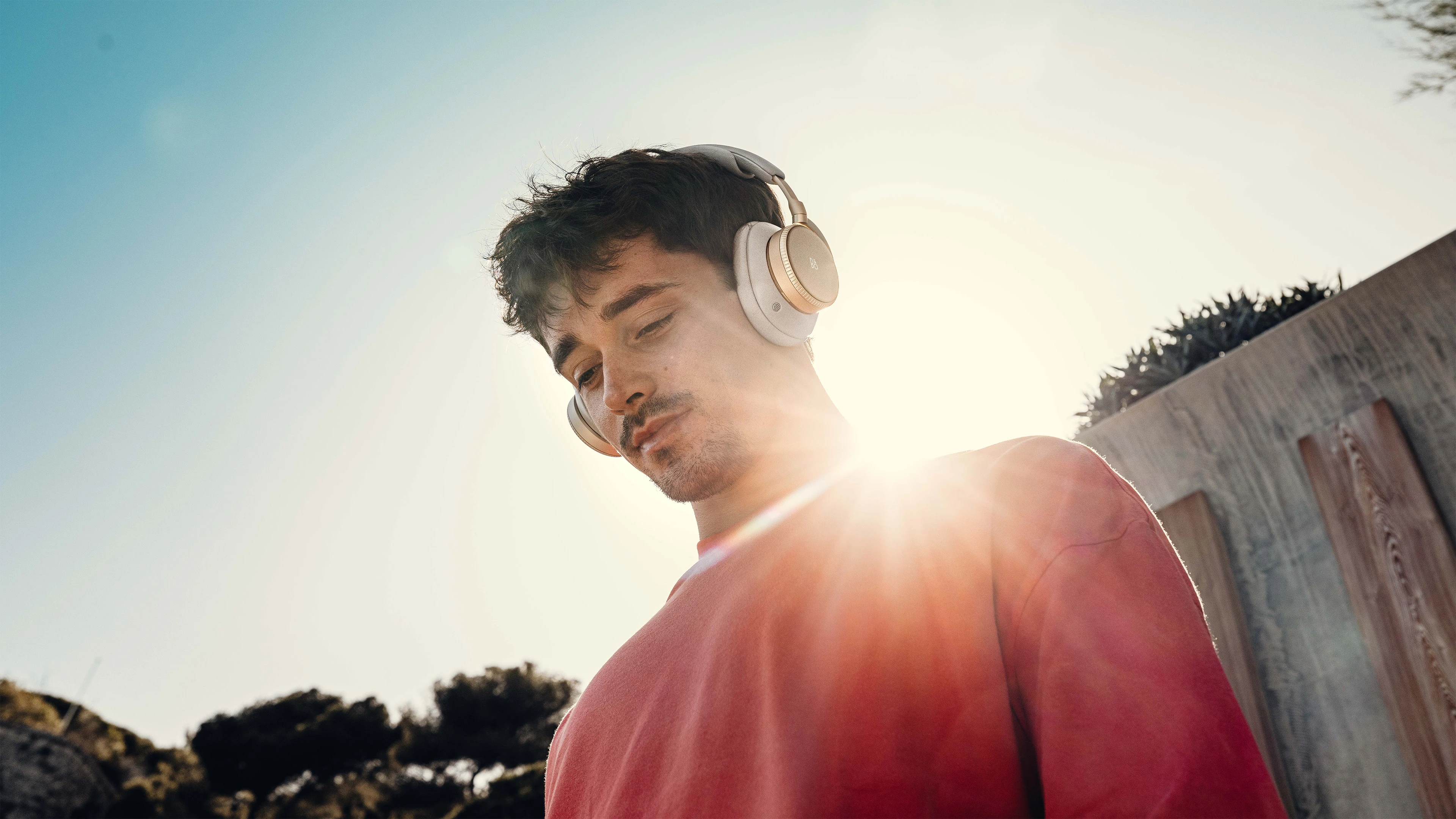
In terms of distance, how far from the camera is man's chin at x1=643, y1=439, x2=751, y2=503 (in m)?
1.59

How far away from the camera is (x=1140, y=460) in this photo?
2.65 metres

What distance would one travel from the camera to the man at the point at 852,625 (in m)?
0.67

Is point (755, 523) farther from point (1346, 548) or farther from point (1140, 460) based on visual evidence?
point (1140, 460)

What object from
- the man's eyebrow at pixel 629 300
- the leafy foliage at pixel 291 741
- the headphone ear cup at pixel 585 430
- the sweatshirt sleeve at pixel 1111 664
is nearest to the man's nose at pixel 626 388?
the man's eyebrow at pixel 629 300

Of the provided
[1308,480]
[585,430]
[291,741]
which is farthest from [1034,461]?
[291,741]

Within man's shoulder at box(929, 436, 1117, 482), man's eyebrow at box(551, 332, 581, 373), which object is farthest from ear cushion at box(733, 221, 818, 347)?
man's shoulder at box(929, 436, 1117, 482)

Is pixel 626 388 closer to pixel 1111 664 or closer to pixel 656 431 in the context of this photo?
pixel 656 431

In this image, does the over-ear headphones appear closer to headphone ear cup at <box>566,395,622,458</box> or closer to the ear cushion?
the ear cushion

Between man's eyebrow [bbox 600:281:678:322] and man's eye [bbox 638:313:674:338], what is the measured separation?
65 mm

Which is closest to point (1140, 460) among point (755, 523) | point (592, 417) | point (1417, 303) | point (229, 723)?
point (1417, 303)

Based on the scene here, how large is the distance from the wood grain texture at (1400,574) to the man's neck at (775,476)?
4.75 ft

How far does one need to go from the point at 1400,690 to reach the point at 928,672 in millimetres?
1686

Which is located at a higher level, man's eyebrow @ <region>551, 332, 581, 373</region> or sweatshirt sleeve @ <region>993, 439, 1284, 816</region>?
man's eyebrow @ <region>551, 332, 581, 373</region>

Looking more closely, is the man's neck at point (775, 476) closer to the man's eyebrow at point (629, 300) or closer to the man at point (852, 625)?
the man at point (852, 625)
